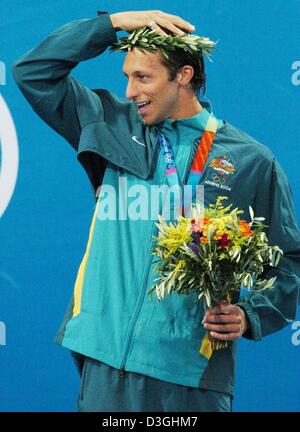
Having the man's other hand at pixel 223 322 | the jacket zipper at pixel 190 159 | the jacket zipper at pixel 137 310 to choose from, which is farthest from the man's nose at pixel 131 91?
the man's other hand at pixel 223 322

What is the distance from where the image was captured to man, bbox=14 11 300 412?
13.1 feet

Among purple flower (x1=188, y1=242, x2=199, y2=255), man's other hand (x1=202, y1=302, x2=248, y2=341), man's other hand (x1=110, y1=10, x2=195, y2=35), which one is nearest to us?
purple flower (x1=188, y1=242, x2=199, y2=255)

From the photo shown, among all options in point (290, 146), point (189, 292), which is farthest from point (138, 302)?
point (290, 146)

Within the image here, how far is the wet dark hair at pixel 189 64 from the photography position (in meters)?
4.19

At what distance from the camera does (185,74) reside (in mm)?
4246

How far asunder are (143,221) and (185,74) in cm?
53

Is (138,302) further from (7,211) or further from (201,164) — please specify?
(7,211)

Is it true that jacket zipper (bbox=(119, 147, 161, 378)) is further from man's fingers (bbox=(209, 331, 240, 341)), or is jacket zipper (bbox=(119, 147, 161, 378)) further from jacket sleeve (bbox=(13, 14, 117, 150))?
jacket sleeve (bbox=(13, 14, 117, 150))

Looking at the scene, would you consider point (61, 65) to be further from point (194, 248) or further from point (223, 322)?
point (223, 322)

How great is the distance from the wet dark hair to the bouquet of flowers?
56 cm


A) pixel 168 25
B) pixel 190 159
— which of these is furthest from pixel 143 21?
pixel 190 159

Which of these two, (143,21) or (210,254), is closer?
(210,254)

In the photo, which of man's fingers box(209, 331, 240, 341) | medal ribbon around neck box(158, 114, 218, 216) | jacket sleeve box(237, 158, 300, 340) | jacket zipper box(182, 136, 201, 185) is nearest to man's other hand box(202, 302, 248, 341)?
man's fingers box(209, 331, 240, 341)

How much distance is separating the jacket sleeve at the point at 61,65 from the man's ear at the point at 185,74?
0.28m
